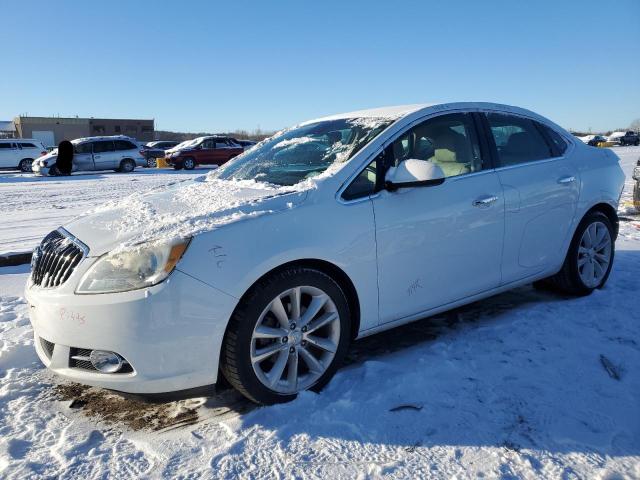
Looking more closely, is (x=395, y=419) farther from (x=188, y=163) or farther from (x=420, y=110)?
(x=188, y=163)

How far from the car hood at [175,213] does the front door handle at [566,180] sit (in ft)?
7.10

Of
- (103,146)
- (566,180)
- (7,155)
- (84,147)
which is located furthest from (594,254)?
(7,155)

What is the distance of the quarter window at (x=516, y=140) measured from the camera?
3.72 meters

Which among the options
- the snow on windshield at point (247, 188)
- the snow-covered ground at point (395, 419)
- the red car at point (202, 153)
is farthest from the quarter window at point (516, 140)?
the red car at point (202, 153)

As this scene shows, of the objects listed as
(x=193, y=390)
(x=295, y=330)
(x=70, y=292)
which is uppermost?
(x=70, y=292)

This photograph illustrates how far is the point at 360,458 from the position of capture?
2.30m

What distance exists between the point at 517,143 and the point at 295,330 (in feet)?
7.46

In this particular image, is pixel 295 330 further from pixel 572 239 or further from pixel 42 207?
pixel 42 207

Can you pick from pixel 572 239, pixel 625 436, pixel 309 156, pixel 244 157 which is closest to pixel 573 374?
pixel 625 436

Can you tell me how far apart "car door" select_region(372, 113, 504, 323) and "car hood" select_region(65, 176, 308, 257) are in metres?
0.62

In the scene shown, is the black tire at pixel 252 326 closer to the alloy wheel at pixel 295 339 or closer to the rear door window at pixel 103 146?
the alloy wheel at pixel 295 339

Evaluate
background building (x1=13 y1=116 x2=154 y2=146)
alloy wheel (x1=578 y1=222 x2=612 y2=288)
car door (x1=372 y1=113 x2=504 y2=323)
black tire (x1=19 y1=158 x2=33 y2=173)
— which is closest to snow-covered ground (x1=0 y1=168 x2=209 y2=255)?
car door (x1=372 y1=113 x2=504 y2=323)

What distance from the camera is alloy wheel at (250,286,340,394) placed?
2649mm

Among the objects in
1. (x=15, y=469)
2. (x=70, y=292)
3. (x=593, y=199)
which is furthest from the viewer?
(x=593, y=199)
